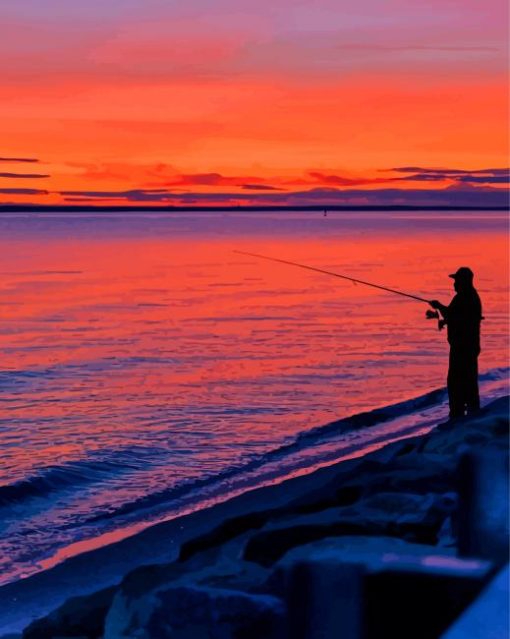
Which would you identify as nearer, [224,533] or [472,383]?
[224,533]

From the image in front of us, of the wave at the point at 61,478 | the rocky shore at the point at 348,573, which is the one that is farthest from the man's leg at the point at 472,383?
the wave at the point at 61,478

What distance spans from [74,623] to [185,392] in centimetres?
866

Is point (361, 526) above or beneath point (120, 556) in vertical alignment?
above

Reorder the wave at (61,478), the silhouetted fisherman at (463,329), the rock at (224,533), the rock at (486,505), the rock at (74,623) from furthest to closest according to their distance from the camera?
the silhouetted fisherman at (463,329) < the wave at (61,478) < the rock at (224,533) < the rock at (74,623) < the rock at (486,505)

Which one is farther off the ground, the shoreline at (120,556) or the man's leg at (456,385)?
the man's leg at (456,385)

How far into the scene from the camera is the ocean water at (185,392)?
904 cm

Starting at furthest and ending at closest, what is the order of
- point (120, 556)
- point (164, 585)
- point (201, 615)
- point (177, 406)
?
point (177, 406) < point (120, 556) < point (164, 585) < point (201, 615)

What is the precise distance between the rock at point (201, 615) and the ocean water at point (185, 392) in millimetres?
3055

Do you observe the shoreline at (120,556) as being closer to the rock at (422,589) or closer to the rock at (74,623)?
the rock at (74,623)

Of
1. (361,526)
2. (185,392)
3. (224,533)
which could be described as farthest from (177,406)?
(361,526)

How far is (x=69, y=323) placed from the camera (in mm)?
21078

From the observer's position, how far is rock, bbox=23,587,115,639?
→ 16.2ft

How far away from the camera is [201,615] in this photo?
4.04 metres

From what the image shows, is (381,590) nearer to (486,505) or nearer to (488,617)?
(486,505)
